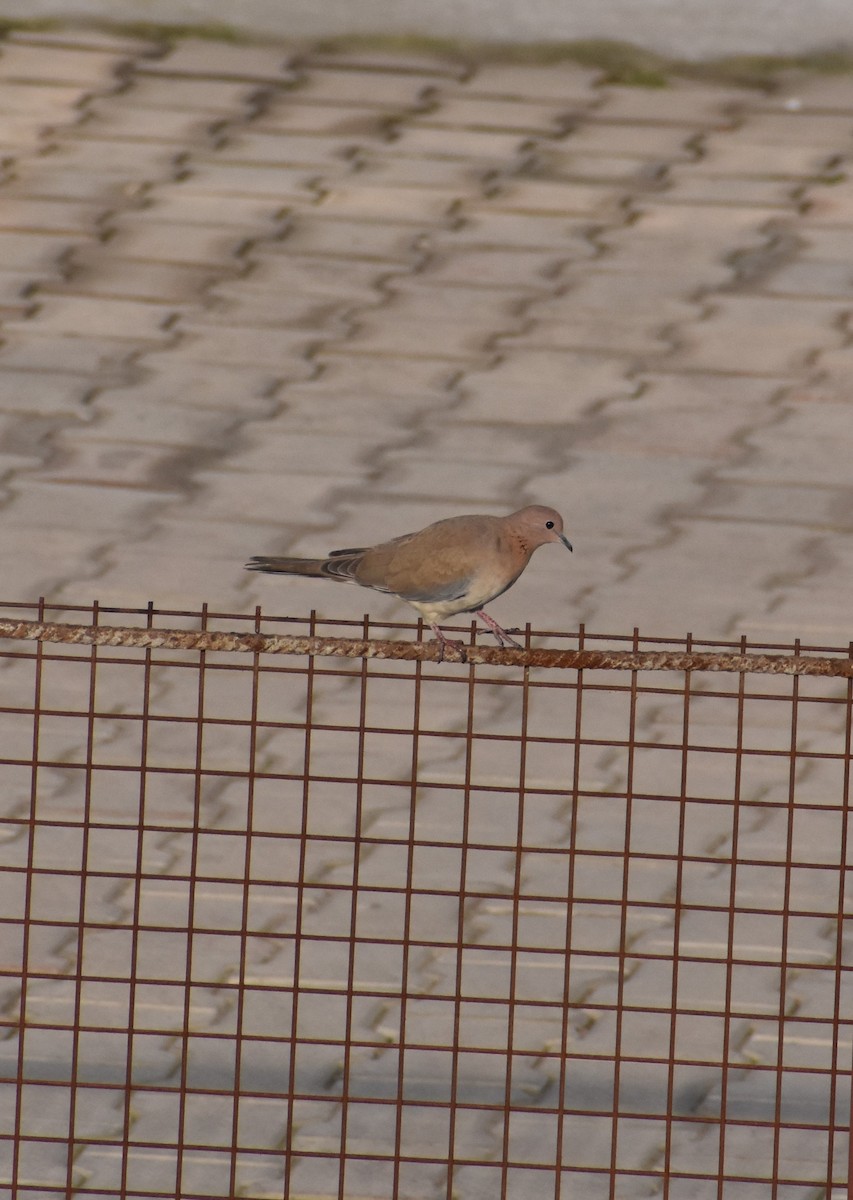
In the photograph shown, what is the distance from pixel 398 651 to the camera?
2154 mm

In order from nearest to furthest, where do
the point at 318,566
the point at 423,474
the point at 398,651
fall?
1. the point at 398,651
2. the point at 318,566
3. the point at 423,474

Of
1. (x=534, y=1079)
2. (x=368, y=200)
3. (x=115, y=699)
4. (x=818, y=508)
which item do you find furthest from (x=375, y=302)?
(x=534, y=1079)

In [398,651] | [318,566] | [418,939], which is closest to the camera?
[398,651]

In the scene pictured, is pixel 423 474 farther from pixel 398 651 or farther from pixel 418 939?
pixel 398 651

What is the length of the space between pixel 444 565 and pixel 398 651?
1.83ft

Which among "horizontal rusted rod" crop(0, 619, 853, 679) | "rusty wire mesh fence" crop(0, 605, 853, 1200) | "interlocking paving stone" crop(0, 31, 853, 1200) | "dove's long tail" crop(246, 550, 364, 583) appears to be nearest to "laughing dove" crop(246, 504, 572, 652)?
"dove's long tail" crop(246, 550, 364, 583)

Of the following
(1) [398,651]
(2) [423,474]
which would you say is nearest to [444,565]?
(1) [398,651]

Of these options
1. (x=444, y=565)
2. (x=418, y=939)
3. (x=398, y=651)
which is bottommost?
(x=418, y=939)

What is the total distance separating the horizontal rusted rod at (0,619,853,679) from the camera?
210cm

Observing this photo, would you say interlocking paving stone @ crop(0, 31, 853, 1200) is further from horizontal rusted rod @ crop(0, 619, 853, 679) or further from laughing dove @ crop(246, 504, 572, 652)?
laughing dove @ crop(246, 504, 572, 652)

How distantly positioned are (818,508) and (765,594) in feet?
2.09

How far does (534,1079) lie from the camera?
11.0ft

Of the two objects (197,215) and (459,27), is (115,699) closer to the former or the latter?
(197,215)

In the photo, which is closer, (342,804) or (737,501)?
(342,804)
